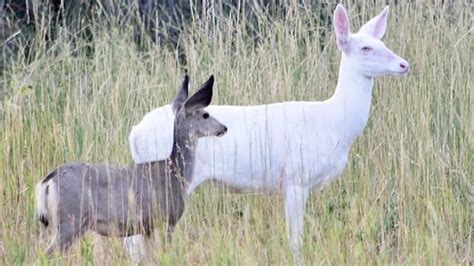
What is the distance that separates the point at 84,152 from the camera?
26.1 feet

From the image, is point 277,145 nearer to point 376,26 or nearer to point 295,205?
point 295,205

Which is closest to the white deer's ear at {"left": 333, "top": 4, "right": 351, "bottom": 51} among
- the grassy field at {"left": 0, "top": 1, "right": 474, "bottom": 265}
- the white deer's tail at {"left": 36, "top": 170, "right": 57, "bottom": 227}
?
the grassy field at {"left": 0, "top": 1, "right": 474, "bottom": 265}

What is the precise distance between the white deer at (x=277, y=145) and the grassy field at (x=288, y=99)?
5.7 inches

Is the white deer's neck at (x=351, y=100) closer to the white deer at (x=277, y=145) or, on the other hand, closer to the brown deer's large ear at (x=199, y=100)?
the white deer at (x=277, y=145)

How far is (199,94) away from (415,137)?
5.31 ft

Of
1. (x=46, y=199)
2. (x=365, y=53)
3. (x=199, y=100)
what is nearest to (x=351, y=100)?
(x=365, y=53)

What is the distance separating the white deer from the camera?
23.2 ft

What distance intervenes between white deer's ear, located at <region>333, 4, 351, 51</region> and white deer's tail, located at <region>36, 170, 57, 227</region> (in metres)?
1.82

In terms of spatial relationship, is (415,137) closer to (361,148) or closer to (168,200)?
(361,148)

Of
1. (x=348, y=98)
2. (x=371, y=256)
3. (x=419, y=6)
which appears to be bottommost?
(x=371, y=256)

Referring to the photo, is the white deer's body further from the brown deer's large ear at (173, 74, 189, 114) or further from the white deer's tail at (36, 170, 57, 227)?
the white deer's tail at (36, 170, 57, 227)

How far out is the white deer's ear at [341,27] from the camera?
736 centimetres

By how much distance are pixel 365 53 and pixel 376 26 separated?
427 millimetres

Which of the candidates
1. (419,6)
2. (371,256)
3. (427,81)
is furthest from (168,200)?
(419,6)
